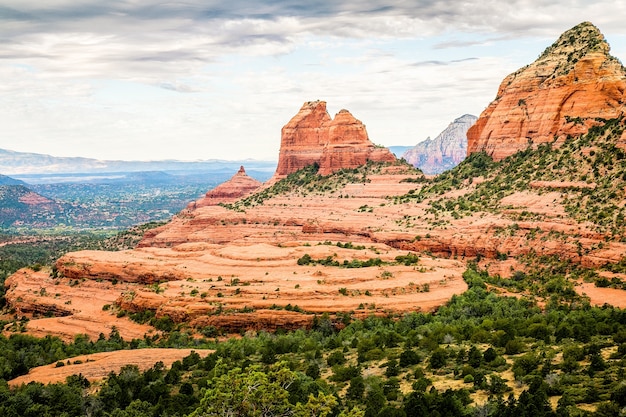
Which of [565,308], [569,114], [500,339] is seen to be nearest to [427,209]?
[569,114]

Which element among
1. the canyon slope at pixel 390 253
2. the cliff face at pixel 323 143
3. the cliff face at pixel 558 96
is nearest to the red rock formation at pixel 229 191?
the cliff face at pixel 323 143

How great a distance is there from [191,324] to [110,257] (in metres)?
26.6

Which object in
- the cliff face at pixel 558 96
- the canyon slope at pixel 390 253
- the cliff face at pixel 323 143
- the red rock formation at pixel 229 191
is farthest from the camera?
the red rock formation at pixel 229 191

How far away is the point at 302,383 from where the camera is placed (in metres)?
39.5

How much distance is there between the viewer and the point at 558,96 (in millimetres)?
96375

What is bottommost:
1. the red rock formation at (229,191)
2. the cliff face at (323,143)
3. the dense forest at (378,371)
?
the dense forest at (378,371)

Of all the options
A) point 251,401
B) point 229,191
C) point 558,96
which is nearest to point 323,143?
point 229,191

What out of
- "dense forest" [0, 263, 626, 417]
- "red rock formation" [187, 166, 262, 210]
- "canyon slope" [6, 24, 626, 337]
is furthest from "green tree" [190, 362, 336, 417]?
"red rock formation" [187, 166, 262, 210]

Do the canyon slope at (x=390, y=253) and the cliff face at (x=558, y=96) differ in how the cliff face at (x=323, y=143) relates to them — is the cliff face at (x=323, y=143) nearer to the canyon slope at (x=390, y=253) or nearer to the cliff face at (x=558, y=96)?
the canyon slope at (x=390, y=253)

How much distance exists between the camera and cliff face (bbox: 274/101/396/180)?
450 feet

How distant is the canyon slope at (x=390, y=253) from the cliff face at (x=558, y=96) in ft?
1.90

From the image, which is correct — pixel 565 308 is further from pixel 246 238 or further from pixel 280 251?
pixel 246 238

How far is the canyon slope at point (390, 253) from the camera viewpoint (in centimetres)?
6538

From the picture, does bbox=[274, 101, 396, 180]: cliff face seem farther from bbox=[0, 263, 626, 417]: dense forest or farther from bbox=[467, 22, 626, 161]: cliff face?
bbox=[0, 263, 626, 417]: dense forest
